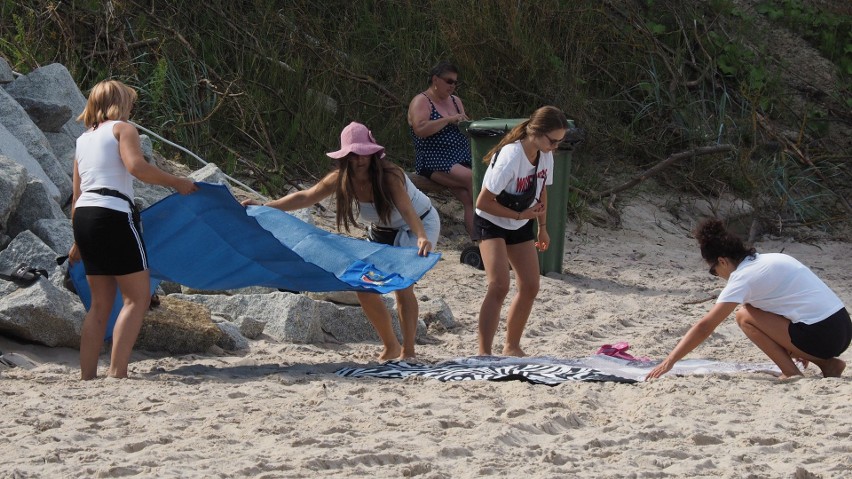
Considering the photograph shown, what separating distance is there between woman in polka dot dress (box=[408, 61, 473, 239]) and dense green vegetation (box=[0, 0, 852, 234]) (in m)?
1.50

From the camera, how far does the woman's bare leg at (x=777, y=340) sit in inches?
215

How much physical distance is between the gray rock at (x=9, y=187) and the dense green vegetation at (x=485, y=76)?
3131 millimetres

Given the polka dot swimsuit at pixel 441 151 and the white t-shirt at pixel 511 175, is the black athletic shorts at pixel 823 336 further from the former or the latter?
the polka dot swimsuit at pixel 441 151

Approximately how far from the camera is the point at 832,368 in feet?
18.1

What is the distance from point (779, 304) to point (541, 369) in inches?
45.1

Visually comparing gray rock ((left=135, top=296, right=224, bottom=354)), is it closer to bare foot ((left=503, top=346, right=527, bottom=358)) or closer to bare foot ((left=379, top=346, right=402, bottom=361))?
bare foot ((left=379, top=346, right=402, bottom=361))

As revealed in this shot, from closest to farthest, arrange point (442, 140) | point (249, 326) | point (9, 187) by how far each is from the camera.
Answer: point (9, 187) < point (249, 326) < point (442, 140)

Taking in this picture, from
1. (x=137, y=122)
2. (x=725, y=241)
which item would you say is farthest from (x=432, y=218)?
(x=137, y=122)

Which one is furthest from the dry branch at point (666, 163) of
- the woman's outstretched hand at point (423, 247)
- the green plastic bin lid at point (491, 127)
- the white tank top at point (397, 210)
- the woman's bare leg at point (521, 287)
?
the woman's outstretched hand at point (423, 247)

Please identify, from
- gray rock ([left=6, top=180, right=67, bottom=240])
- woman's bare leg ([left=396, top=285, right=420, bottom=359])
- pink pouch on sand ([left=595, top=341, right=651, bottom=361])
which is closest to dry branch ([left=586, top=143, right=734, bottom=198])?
pink pouch on sand ([left=595, top=341, right=651, bottom=361])

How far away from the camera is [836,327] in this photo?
5406 mm

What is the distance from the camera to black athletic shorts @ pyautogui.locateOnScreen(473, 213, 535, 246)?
6.13 m

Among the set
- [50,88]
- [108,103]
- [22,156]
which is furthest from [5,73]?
[108,103]

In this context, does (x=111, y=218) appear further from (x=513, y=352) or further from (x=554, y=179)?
(x=554, y=179)
